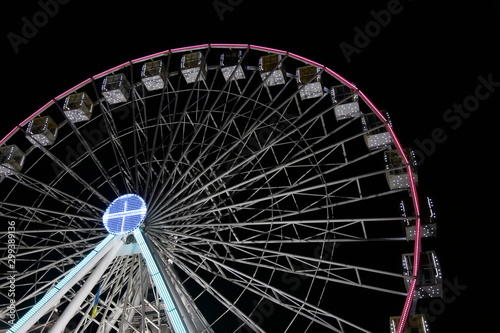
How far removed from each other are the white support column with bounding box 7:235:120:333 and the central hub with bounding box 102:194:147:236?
29 cm

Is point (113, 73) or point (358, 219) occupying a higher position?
point (113, 73)

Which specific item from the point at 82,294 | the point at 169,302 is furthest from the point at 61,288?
the point at 169,302

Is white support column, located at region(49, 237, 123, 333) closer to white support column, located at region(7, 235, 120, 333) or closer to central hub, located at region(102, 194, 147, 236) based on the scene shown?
white support column, located at region(7, 235, 120, 333)

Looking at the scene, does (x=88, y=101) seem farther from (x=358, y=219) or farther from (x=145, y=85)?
(x=358, y=219)

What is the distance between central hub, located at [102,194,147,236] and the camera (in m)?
12.9

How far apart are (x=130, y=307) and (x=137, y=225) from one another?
3.35 metres

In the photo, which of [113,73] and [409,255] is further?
[113,73]

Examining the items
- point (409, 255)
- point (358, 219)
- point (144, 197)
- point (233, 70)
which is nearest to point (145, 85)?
point (233, 70)

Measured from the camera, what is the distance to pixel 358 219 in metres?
13.5

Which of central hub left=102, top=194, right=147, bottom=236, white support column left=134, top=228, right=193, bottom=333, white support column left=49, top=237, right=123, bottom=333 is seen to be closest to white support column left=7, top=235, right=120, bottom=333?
white support column left=49, top=237, right=123, bottom=333

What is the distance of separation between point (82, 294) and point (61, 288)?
1.59 ft

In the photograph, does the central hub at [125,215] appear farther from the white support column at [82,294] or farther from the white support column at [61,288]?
the white support column at [82,294]

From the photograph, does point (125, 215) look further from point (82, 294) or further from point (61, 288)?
point (61, 288)

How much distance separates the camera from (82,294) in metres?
11.8
